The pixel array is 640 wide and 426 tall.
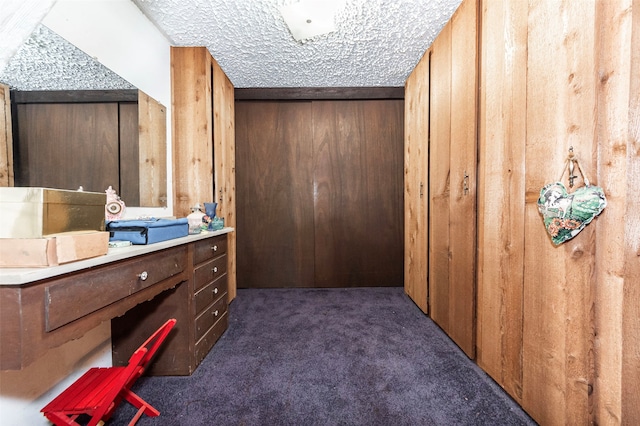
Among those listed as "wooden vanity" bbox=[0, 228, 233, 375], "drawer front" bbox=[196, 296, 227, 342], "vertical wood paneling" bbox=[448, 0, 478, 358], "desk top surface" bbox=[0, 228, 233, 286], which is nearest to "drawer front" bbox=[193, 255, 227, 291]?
"wooden vanity" bbox=[0, 228, 233, 375]

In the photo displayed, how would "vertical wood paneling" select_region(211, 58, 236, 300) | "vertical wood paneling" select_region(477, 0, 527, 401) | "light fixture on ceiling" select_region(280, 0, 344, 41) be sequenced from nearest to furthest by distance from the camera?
"vertical wood paneling" select_region(477, 0, 527, 401) < "light fixture on ceiling" select_region(280, 0, 344, 41) < "vertical wood paneling" select_region(211, 58, 236, 300)

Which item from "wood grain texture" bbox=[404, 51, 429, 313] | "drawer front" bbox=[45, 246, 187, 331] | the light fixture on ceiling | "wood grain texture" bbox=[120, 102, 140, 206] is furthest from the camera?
"wood grain texture" bbox=[404, 51, 429, 313]

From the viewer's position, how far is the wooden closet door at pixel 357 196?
301 cm

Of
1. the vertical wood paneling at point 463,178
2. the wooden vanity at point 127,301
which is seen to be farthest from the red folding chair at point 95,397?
the vertical wood paneling at point 463,178

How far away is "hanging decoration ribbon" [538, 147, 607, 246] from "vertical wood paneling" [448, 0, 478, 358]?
576mm

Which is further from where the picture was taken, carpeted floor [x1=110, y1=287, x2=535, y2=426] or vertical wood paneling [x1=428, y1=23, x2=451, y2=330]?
vertical wood paneling [x1=428, y1=23, x2=451, y2=330]

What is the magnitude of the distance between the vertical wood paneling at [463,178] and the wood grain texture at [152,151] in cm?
220

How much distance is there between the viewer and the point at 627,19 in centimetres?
80

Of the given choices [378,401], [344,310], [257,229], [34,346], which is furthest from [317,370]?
[257,229]

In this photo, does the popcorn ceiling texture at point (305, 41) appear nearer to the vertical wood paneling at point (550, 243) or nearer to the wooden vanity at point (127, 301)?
the vertical wood paneling at point (550, 243)

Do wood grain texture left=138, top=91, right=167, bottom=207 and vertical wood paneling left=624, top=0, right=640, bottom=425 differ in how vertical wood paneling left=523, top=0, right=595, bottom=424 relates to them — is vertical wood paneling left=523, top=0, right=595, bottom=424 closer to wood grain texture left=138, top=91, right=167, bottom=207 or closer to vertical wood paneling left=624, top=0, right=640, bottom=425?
vertical wood paneling left=624, top=0, right=640, bottom=425

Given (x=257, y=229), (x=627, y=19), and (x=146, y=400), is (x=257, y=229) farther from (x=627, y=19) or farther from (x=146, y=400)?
(x=627, y=19)

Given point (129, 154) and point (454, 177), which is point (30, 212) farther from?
point (454, 177)

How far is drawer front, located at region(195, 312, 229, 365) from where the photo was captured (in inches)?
61.3
